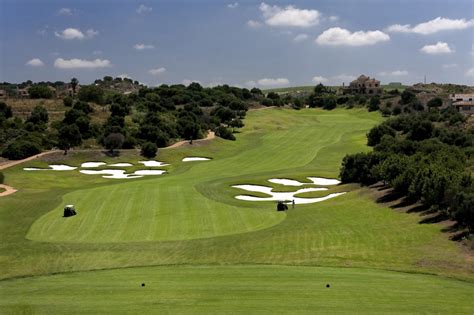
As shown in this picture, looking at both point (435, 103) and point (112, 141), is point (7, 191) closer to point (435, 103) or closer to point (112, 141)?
point (112, 141)

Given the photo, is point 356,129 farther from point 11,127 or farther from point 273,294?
point 273,294

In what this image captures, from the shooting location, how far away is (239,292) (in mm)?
16562

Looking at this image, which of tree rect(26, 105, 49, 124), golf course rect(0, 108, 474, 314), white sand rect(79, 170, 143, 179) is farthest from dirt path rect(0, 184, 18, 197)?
tree rect(26, 105, 49, 124)

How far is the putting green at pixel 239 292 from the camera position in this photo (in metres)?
15.1

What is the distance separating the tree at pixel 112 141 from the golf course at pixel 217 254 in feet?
65.0

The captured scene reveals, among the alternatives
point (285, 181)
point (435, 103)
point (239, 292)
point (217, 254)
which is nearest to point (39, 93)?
point (285, 181)

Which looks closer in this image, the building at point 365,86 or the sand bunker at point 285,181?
the sand bunker at point 285,181

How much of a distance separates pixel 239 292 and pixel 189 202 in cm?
2191

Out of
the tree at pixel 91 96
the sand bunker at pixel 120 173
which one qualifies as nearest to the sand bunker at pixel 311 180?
the sand bunker at pixel 120 173

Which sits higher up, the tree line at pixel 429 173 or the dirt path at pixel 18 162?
the tree line at pixel 429 173

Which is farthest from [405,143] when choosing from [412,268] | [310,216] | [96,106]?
[96,106]

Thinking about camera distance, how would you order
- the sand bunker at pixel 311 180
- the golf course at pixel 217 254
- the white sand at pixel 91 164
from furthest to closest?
the white sand at pixel 91 164 < the sand bunker at pixel 311 180 < the golf course at pixel 217 254

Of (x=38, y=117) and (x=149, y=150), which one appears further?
(x=38, y=117)

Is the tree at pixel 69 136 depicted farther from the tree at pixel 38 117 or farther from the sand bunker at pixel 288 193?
the sand bunker at pixel 288 193
